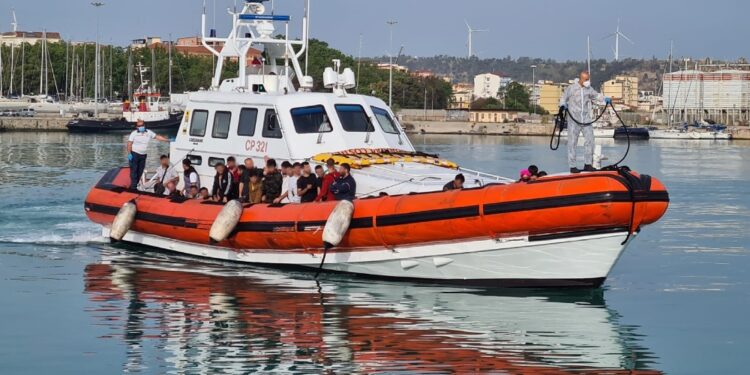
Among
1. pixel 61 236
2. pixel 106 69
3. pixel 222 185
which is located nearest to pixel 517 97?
pixel 106 69

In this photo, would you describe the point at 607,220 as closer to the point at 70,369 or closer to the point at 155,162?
the point at 70,369

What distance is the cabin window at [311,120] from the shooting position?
20141 millimetres

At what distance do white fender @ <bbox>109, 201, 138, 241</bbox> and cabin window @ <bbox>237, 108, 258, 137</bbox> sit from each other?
2.18 m

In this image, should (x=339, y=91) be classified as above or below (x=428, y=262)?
above

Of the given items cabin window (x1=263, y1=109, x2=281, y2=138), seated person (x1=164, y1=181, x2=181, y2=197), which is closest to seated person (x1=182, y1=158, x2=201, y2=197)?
seated person (x1=164, y1=181, x2=181, y2=197)

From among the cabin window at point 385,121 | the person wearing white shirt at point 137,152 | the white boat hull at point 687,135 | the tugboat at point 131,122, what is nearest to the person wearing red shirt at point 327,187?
the cabin window at point 385,121

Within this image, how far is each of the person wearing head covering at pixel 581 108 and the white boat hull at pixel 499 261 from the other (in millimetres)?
1109

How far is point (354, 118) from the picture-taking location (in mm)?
20578

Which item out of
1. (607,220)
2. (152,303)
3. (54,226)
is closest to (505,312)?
(607,220)

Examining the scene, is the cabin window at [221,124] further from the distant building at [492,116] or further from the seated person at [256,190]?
the distant building at [492,116]

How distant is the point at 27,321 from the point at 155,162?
3779 centimetres

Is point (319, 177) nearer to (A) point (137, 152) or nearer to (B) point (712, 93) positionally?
Answer: (A) point (137, 152)

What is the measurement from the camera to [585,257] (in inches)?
639

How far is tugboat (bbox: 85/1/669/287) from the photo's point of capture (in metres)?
15.8
